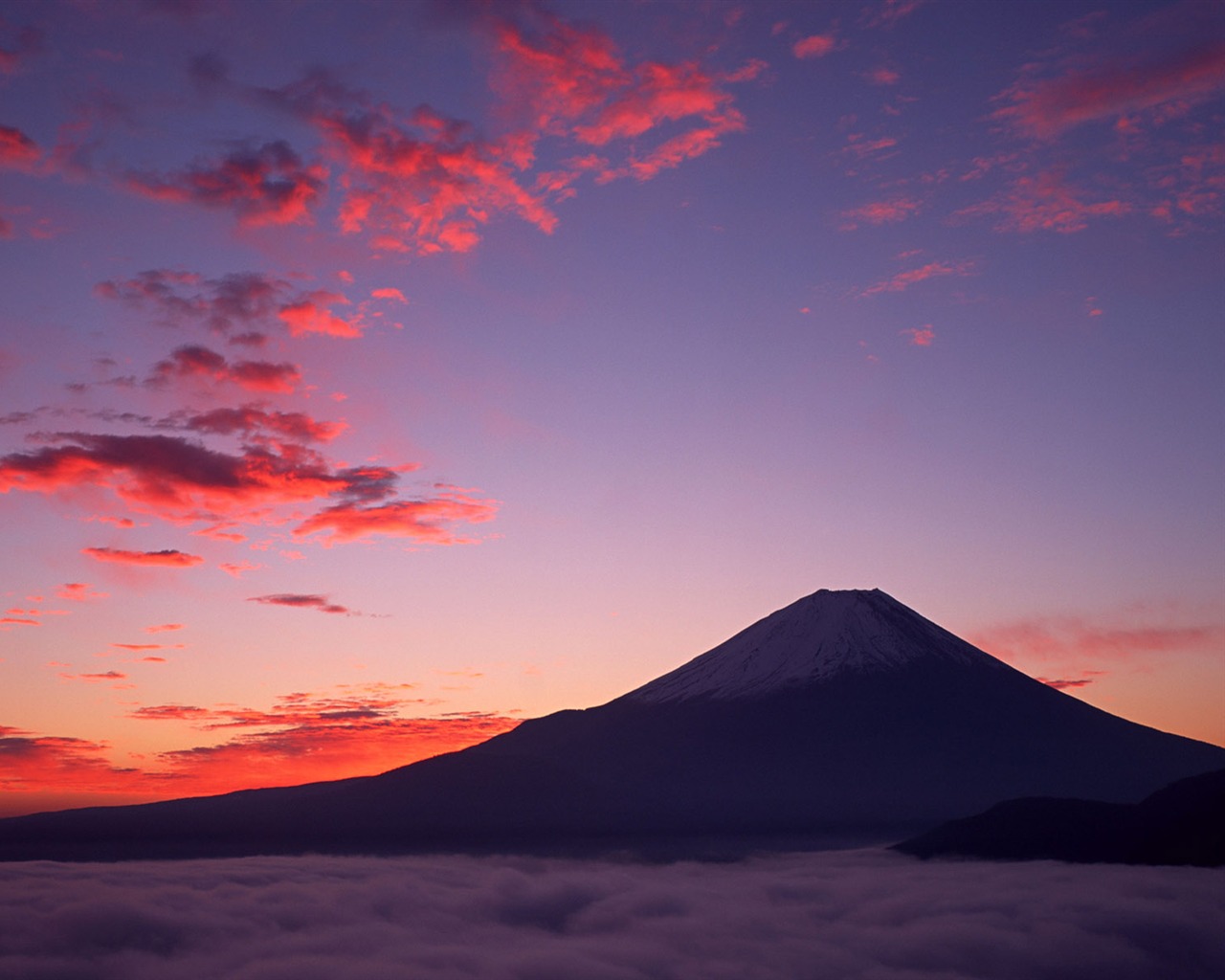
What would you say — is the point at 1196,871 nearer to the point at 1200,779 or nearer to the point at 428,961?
the point at 1200,779

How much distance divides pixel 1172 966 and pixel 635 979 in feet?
282

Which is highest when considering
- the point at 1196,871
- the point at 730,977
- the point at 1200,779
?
the point at 1200,779

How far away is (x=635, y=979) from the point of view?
18800 cm

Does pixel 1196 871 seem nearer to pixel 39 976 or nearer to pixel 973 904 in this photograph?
pixel 973 904

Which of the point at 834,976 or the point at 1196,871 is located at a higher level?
the point at 1196,871

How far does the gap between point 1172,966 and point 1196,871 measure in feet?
64.4

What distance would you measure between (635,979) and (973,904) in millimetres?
58687

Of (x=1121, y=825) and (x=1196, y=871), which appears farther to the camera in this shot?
(x=1121, y=825)

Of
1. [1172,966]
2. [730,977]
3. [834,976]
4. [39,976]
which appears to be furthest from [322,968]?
[1172,966]

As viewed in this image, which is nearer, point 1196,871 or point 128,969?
point 1196,871

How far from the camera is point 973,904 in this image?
194 metres

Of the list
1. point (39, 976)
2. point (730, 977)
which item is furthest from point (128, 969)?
point (730, 977)

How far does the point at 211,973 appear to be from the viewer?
182875 mm

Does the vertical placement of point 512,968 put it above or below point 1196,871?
below
